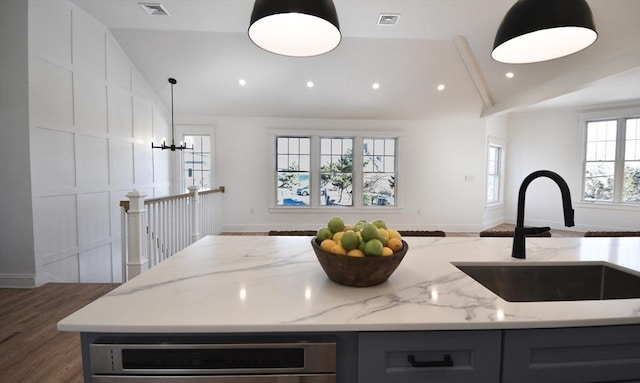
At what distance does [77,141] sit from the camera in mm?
3572

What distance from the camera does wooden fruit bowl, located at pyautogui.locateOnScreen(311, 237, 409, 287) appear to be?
2.95 feet

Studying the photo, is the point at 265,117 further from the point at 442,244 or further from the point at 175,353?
the point at 175,353

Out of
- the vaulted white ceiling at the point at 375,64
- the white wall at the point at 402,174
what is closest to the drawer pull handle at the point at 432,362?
the vaulted white ceiling at the point at 375,64

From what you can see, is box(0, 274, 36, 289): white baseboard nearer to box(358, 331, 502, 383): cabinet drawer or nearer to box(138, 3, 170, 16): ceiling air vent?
box(138, 3, 170, 16): ceiling air vent

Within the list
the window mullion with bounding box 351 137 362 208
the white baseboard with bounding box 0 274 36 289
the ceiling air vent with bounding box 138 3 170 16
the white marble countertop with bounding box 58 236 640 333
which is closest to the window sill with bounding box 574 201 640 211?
the window mullion with bounding box 351 137 362 208

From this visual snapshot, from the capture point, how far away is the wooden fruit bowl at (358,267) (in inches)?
35.4

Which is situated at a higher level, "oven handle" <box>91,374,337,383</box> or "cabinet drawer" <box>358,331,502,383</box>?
"cabinet drawer" <box>358,331,502,383</box>

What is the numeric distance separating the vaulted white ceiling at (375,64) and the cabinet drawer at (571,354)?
12.4ft

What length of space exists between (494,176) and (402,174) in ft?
7.89

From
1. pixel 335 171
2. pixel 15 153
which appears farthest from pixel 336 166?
pixel 15 153

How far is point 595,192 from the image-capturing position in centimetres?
592

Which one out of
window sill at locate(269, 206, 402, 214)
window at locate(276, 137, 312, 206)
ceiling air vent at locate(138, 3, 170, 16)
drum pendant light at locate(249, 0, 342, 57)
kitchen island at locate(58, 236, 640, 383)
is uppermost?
ceiling air vent at locate(138, 3, 170, 16)

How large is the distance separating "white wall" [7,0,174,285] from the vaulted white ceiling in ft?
1.60

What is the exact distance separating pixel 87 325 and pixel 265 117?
5716mm
